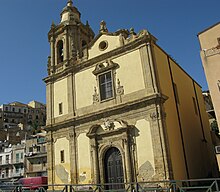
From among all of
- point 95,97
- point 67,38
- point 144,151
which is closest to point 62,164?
point 95,97

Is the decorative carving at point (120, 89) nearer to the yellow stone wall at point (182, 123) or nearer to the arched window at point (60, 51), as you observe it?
the yellow stone wall at point (182, 123)

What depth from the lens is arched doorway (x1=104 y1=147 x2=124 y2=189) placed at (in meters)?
15.1

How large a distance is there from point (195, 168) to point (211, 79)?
22.7ft

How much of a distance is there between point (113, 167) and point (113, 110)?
359cm

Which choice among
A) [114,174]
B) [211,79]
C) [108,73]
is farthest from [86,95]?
[211,79]

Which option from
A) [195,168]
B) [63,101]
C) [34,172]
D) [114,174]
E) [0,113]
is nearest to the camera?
[114,174]

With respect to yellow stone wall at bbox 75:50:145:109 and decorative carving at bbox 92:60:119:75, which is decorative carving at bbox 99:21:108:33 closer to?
decorative carving at bbox 92:60:119:75

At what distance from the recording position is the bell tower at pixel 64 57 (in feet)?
64.0

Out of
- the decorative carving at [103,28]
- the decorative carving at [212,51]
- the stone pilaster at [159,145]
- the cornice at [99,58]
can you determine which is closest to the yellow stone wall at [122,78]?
the cornice at [99,58]

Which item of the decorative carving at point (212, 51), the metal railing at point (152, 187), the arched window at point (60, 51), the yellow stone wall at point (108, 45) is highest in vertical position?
the arched window at point (60, 51)

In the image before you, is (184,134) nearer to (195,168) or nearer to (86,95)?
(195,168)

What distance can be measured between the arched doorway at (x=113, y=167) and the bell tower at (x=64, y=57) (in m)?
4.55

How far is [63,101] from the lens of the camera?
64.2 feet

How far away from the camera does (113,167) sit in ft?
51.0
